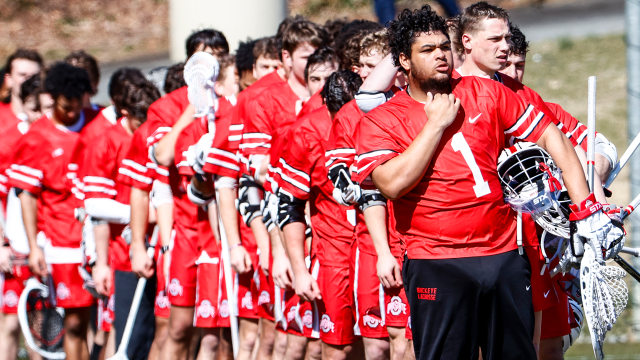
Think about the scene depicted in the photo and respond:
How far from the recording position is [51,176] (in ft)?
22.2

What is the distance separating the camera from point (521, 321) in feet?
11.3

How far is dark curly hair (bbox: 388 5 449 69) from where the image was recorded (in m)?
3.57

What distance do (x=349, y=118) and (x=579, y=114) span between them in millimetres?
11537

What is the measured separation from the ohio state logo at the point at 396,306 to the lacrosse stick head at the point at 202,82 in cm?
199

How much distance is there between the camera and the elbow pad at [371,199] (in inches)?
163

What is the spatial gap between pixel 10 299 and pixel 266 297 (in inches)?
120

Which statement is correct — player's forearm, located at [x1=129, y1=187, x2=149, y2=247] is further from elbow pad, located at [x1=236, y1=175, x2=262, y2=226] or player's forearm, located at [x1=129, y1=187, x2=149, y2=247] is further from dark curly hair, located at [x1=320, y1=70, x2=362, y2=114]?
dark curly hair, located at [x1=320, y1=70, x2=362, y2=114]

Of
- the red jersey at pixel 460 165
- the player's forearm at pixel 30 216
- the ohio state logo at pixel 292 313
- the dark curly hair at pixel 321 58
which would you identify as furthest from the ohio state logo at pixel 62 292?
the red jersey at pixel 460 165

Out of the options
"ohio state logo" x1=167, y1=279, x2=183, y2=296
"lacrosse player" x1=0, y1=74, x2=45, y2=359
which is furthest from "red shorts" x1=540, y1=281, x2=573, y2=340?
"lacrosse player" x1=0, y1=74, x2=45, y2=359

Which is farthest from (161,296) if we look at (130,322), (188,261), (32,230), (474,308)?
(474,308)

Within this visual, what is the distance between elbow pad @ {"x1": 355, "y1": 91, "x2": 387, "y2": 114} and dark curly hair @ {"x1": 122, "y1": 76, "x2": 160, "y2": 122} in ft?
8.63

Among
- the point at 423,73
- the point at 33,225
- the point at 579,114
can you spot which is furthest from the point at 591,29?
the point at 423,73

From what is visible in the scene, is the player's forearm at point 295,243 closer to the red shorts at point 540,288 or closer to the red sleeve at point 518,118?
the red shorts at point 540,288

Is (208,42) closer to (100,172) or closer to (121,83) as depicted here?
(121,83)
